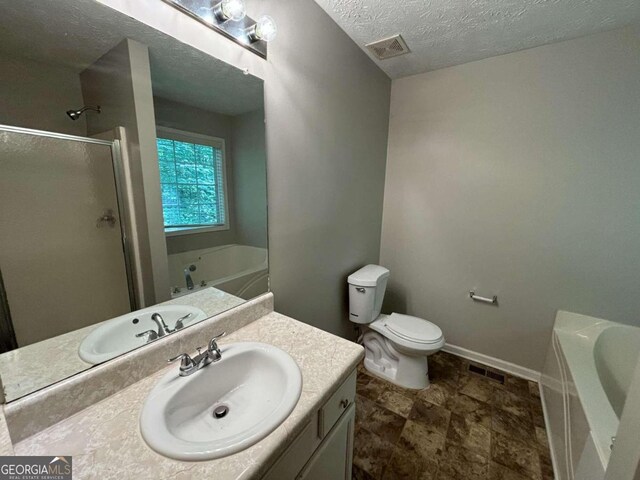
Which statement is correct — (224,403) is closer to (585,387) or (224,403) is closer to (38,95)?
(38,95)

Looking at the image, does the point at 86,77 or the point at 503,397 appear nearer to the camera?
the point at 86,77

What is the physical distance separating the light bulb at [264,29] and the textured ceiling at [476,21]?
0.53 m

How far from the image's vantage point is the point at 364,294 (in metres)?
1.84

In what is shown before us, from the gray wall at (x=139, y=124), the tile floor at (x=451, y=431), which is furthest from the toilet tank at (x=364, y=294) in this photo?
the gray wall at (x=139, y=124)

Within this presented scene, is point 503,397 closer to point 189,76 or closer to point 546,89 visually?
point 546,89

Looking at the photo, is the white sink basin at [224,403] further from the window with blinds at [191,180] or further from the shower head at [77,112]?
the shower head at [77,112]

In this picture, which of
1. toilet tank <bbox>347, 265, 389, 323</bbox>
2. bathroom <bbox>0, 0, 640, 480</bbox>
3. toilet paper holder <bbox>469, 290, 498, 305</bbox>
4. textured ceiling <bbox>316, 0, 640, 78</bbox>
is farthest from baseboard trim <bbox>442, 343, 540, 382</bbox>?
textured ceiling <bbox>316, 0, 640, 78</bbox>

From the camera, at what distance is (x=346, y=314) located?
203 cm

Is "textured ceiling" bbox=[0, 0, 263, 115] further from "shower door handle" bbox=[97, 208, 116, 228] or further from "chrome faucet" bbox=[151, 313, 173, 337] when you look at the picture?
"chrome faucet" bbox=[151, 313, 173, 337]

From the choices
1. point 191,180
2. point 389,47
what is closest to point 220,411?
point 191,180

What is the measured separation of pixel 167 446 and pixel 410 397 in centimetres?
166

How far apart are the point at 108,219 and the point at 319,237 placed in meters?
1.04

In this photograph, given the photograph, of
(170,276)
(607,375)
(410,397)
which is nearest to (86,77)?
(170,276)

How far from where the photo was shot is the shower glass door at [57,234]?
591mm
